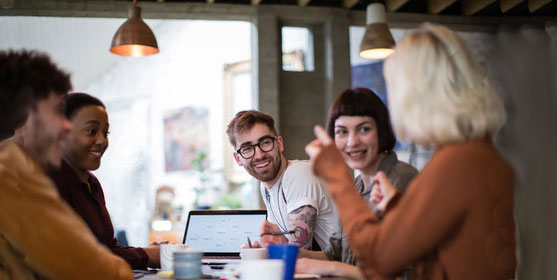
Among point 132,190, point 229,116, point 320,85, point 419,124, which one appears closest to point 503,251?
point 419,124

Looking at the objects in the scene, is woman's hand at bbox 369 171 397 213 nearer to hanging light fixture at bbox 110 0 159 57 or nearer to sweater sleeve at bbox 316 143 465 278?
sweater sleeve at bbox 316 143 465 278

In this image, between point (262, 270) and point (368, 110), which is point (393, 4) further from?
point (262, 270)

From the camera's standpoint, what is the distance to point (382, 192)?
1.41 metres

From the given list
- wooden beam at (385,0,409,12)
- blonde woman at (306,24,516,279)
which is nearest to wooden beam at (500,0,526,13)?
wooden beam at (385,0,409,12)

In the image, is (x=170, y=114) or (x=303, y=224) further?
(x=170, y=114)

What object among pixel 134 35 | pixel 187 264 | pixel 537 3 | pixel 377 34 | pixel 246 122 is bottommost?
pixel 187 264

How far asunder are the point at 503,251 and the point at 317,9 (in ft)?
20.4

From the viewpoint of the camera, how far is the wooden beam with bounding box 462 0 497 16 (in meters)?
6.99

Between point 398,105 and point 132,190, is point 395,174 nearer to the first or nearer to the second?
point 398,105

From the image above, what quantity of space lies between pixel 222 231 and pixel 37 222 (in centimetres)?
139

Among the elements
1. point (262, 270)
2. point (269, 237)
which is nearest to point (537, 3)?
point (269, 237)

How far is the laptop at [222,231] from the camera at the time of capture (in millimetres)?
2451

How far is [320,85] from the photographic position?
712cm

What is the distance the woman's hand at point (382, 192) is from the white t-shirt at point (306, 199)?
2.44 feet
